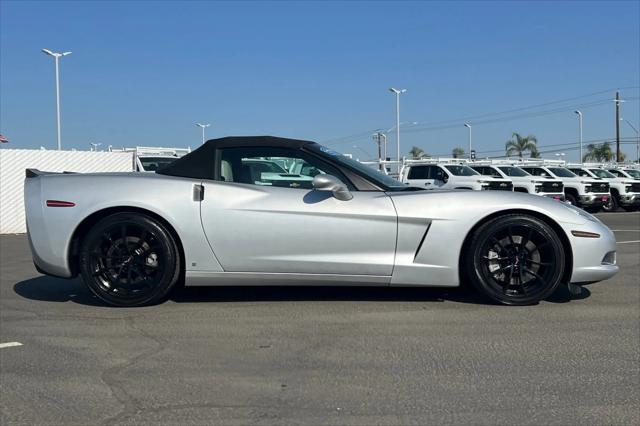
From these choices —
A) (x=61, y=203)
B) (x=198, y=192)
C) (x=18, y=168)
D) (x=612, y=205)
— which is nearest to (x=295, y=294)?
(x=198, y=192)

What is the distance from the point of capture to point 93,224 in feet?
16.2

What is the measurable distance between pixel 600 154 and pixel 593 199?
154ft

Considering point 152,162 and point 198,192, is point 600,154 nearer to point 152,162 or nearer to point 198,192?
point 152,162

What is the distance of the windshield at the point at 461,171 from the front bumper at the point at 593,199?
11.7 ft

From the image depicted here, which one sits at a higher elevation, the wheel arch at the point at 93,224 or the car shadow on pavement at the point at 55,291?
the wheel arch at the point at 93,224

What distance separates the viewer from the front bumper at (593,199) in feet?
64.0

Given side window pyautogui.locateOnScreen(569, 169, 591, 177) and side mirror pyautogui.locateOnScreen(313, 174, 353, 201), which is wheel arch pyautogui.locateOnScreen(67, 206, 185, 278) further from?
side window pyautogui.locateOnScreen(569, 169, 591, 177)

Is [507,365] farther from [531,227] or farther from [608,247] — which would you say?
[608,247]

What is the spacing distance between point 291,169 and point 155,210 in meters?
1.15

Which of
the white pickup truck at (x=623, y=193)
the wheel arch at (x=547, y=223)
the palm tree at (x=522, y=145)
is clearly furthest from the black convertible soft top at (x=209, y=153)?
the palm tree at (x=522, y=145)

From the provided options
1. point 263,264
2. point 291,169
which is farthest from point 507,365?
point 291,169

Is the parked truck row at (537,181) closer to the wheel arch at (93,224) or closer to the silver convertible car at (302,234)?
the silver convertible car at (302,234)

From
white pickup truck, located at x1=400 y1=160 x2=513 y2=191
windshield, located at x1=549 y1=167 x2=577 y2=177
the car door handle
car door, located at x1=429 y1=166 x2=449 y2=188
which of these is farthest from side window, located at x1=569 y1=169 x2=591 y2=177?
the car door handle

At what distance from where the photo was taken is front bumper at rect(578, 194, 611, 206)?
19.5 metres
